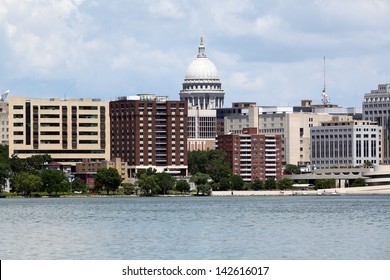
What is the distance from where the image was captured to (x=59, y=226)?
12556cm

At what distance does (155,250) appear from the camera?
306 feet

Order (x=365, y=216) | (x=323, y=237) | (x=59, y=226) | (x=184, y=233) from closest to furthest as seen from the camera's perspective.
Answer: (x=323, y=237) < (x=184, y=233) < (x=59, y=226) < (x=365, y=216)

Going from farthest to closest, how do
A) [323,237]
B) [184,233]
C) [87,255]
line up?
[184,233], [323,237], [87,255]

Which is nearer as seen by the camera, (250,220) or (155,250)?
(155,250)

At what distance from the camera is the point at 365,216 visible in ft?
485
